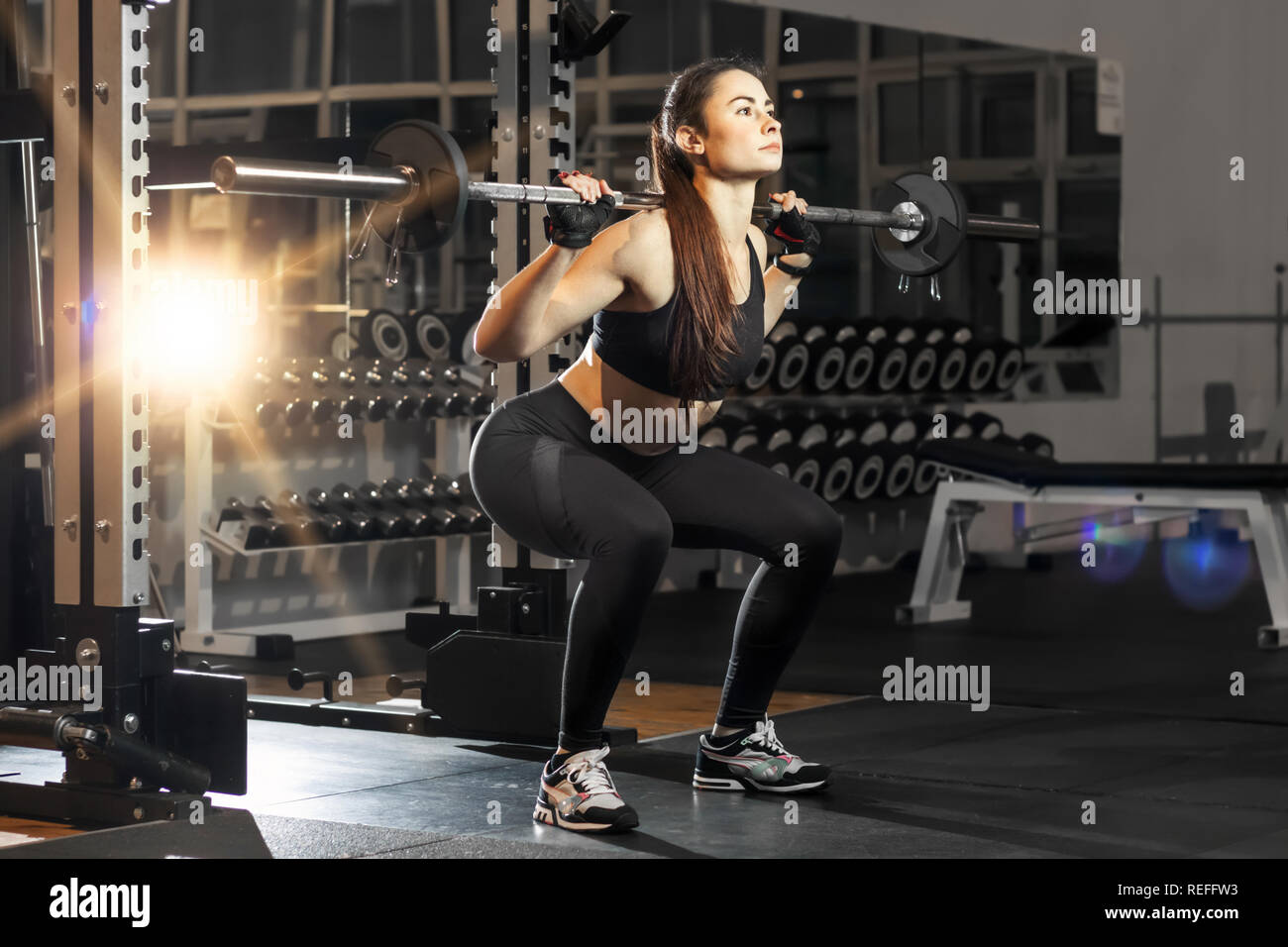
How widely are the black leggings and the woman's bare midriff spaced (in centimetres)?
2

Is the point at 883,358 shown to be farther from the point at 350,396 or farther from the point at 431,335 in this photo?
the point at 350,396

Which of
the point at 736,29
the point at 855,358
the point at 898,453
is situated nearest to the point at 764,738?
the point at 855,358

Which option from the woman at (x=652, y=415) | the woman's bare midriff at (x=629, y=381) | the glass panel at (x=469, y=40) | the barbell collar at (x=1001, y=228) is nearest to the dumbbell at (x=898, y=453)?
the glass panel at (x=469, y=40)

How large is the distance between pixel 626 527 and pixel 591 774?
0.37 meters

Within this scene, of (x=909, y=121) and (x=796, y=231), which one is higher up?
(x=909, y=121)

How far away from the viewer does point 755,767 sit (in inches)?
119

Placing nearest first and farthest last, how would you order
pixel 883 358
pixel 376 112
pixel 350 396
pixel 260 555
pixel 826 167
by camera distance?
pixel 350 396, pixel 260 555, pixel 376 112, pixel 883 358, pixel 826 167

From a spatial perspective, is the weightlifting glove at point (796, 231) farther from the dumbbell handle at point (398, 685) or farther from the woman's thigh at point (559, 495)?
the dumbbell handle at point (398, 685)

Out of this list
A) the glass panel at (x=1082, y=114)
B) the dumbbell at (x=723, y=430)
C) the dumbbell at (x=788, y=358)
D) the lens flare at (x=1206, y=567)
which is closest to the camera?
the lens flare at (x=1206, y=567)

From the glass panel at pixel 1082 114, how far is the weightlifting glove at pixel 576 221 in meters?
6.84

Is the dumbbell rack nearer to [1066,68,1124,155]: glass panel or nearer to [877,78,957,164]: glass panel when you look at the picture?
[877,78,957,164]: glass panel

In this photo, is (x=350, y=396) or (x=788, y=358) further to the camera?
(x=788, y=358)

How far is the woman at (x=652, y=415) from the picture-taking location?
2.71m
